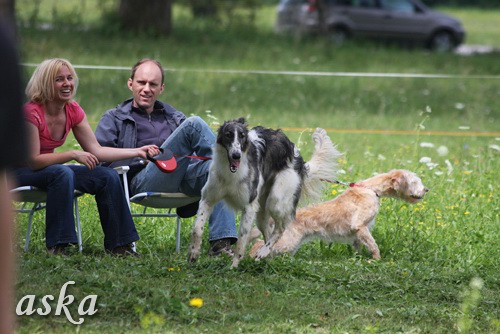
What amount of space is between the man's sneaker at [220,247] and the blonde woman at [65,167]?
1.93 feet

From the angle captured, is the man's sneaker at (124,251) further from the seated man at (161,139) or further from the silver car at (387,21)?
the silver car at (387,21)

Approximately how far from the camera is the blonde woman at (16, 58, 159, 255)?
677cm

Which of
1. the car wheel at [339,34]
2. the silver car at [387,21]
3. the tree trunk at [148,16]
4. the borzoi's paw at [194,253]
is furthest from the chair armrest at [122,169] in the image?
the silver car at [387,21]

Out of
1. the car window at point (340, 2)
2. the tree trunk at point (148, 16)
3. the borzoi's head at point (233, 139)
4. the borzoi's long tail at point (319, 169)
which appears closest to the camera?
the borzoi's head at point (233, 139)

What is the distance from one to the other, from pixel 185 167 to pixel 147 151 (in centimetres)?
32

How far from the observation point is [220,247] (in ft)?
24.3

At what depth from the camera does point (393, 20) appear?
2531 cm

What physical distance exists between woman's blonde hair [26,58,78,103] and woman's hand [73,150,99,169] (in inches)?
15.7

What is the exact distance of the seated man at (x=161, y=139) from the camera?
7.18 metres

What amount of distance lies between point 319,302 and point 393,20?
1995 centimetres

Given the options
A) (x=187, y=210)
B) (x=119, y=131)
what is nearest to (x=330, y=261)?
(x=187, y=210)

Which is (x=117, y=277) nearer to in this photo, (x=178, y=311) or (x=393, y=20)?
(x=178, y=311)

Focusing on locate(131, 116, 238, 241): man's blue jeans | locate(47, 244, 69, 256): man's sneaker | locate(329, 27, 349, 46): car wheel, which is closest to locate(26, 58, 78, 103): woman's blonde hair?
locate(131, 116, 238, 241): man's blue jeans

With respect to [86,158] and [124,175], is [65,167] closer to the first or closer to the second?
[86,158]
